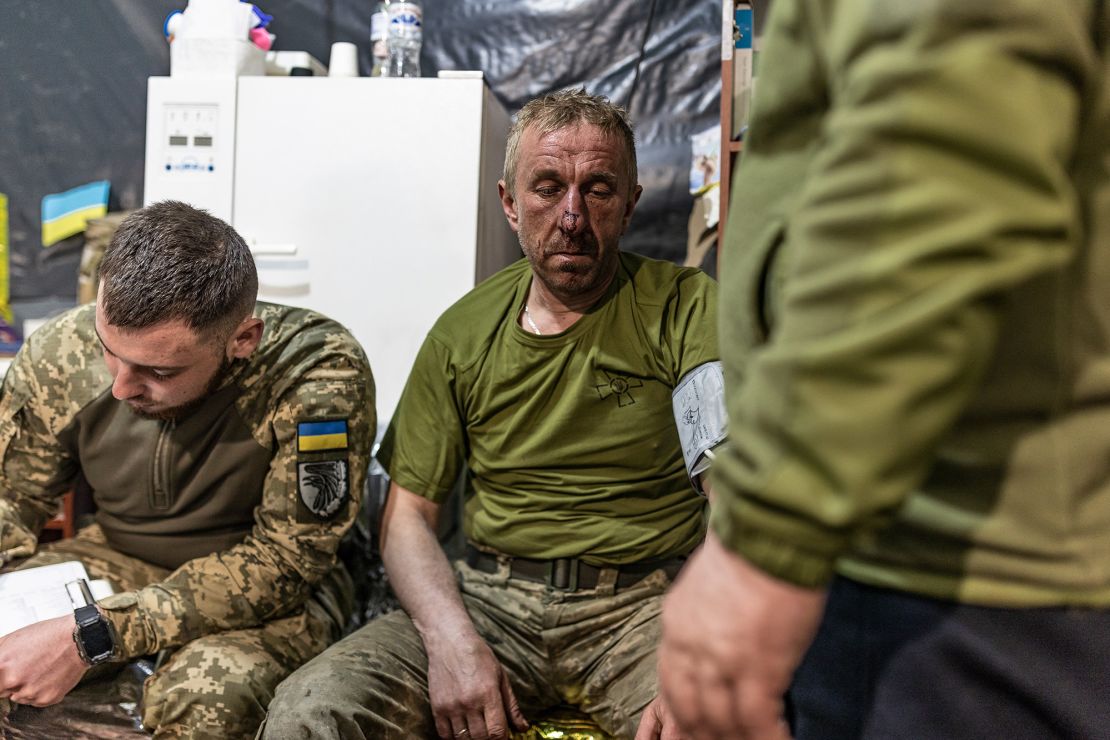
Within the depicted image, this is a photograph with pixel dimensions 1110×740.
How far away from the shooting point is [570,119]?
1.62m

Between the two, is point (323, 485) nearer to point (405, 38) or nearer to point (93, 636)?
point (93, 636)

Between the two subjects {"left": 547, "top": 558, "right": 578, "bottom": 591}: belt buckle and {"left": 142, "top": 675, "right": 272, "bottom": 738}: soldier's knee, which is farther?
{"left": 547, "top": 558, "right": 578, "bottom": 591}: belt buckle

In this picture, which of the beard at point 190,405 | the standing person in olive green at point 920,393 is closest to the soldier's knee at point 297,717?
the beard at point 190,405

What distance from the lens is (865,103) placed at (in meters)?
0.47

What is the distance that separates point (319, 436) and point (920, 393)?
1247mm

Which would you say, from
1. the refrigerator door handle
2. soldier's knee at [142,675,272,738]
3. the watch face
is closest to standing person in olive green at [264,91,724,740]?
soldier's knee at [142,675,272,738]

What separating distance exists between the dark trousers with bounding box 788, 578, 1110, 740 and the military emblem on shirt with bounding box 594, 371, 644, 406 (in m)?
0.96

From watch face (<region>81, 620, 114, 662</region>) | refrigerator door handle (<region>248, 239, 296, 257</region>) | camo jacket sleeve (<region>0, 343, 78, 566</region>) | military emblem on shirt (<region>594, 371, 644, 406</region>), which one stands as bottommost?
watch face (<region>81, 620, 114, 662</region>)

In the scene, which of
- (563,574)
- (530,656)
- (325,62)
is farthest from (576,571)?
(325,62)

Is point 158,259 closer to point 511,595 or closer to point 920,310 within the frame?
point 511,595

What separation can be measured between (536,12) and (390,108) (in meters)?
0.68

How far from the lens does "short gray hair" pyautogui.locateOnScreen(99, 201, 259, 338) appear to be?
139cm

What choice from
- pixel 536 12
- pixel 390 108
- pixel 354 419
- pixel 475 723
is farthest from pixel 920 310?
pixel 536 12

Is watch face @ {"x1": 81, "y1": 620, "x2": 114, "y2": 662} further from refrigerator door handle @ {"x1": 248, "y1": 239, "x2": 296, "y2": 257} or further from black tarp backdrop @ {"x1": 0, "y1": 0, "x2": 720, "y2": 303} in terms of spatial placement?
black tarp backdrop @ {"x1": 0, "y1": 0, "x2": 720, "y2": 303}
